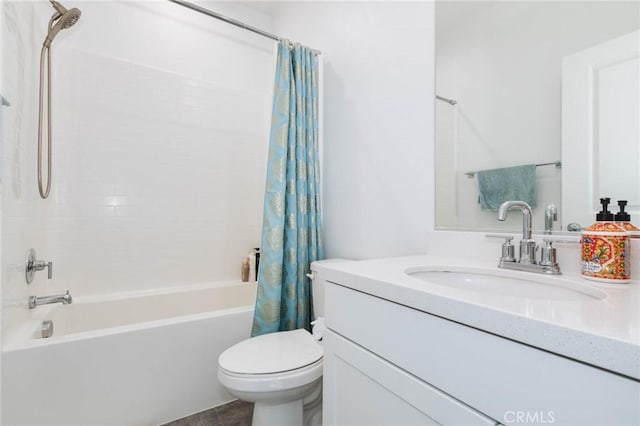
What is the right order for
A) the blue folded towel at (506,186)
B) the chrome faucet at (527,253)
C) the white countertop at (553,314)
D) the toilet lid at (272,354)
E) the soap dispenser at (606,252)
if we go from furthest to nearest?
the toilet lid at (272,354) → the blue folded towel at (506,186) → the chrome faucet at (527,253) → the soap dispenser at (606,252) → the white countertop at (553,314)

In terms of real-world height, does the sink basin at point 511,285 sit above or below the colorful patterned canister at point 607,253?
below

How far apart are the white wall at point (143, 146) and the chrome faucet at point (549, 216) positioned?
6.41ft

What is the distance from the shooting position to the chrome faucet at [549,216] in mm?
952

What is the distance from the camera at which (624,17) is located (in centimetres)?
84

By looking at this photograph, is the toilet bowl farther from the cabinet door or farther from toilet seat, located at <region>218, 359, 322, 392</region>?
the cabinet door

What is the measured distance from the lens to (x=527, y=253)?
898 millimetres

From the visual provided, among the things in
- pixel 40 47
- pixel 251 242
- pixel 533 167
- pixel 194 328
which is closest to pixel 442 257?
pixel 533 167

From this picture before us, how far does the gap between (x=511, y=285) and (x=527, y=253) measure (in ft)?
0.36

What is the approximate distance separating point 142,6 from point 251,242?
1788 millimetres

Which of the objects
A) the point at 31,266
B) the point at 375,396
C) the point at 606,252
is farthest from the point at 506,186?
the point at 31,266

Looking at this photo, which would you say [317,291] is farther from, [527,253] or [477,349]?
[477,349]

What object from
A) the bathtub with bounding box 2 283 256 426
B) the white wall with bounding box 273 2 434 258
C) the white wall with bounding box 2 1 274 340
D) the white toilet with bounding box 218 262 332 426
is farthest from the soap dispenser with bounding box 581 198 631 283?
the white wall with bounding box 2 1 274 340

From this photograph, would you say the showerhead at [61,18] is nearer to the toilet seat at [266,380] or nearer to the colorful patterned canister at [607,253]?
the toilet seat at [266,380]

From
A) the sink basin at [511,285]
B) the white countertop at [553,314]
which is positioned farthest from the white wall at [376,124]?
the white countertop at [553,314]
